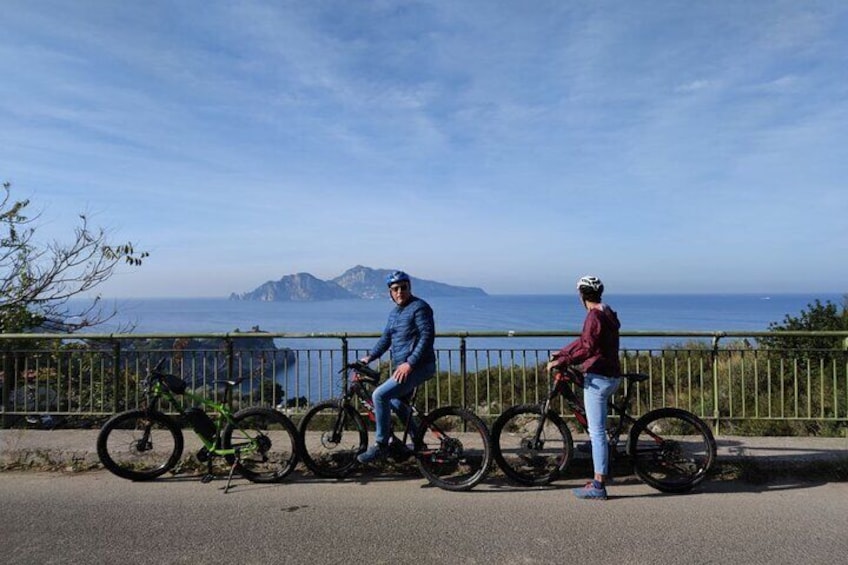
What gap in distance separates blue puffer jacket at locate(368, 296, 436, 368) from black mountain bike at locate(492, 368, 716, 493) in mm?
982

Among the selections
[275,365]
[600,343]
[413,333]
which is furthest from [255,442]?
[600,343]

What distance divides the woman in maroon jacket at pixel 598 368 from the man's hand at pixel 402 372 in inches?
63.2

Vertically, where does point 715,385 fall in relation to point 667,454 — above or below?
above

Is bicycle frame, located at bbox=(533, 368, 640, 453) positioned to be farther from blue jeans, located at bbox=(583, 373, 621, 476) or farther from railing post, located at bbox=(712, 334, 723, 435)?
railing post, located at bbox=(712, 334, 723, 435)

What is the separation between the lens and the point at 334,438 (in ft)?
19.7

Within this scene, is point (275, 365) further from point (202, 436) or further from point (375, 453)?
point (375, 453)

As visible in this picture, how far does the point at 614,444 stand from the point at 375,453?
234 cm

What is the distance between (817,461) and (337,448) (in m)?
4.89

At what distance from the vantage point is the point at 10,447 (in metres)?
6.65

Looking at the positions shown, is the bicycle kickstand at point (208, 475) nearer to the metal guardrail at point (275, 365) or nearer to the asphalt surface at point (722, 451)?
the asphalt surface at point (722, 451)

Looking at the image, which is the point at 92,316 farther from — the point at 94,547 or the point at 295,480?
the point at 94,547

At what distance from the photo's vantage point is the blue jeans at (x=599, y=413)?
208 inches

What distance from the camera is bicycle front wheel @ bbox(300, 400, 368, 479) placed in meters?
5.95

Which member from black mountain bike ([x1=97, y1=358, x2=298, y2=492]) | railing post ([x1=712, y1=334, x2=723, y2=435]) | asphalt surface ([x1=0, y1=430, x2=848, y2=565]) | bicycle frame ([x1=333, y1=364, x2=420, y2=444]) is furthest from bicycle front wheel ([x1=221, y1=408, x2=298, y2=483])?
railing post ([x1=712, y1=334, x2=723, y2=435])
